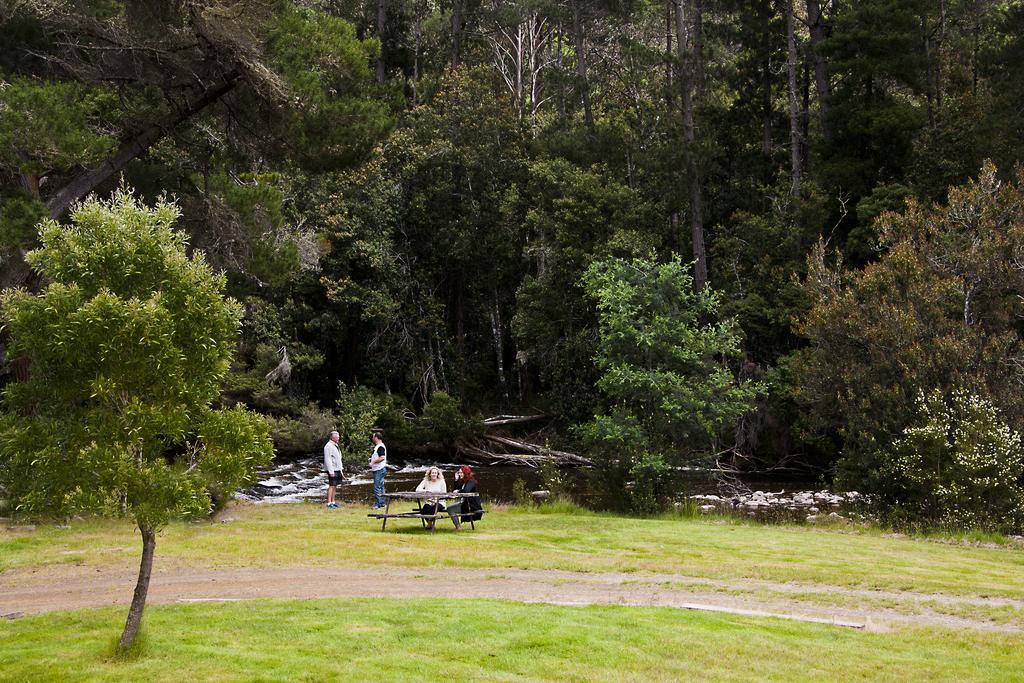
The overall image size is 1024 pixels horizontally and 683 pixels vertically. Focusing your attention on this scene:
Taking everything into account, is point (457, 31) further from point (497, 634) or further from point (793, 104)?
point (497, 634)

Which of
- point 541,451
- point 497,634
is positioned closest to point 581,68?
point 541,451

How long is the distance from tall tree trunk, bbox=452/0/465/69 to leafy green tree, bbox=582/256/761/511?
90.2 feet

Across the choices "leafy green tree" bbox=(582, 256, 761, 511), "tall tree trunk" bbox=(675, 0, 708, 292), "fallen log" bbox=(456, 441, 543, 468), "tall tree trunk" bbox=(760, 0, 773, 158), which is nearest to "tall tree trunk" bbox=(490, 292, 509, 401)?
"fallen log" bbox=(456, 441, 543, 468)

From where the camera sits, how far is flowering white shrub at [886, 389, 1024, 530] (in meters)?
19.7

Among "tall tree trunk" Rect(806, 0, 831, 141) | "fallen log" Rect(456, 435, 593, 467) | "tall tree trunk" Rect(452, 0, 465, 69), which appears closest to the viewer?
"fallen log" Rect(456, 435, 593, 467)

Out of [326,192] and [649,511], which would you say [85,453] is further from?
[326,192]

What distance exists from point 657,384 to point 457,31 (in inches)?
1271

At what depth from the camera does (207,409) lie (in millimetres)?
9508

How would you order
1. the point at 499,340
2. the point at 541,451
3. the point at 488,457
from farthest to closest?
1. the point at 499,340
2. the point at 488,457
3. the point at 541,451

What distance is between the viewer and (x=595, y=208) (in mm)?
37312

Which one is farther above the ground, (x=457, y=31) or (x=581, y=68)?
(x=457, y=31)

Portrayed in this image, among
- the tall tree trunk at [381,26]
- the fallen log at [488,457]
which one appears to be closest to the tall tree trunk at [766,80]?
the fallen log at [488,457]

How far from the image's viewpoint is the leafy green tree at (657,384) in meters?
23.0

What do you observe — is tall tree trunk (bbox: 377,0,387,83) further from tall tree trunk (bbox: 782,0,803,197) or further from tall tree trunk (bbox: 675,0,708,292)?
tall tree trunk (bbox: 782,0,803,197)
